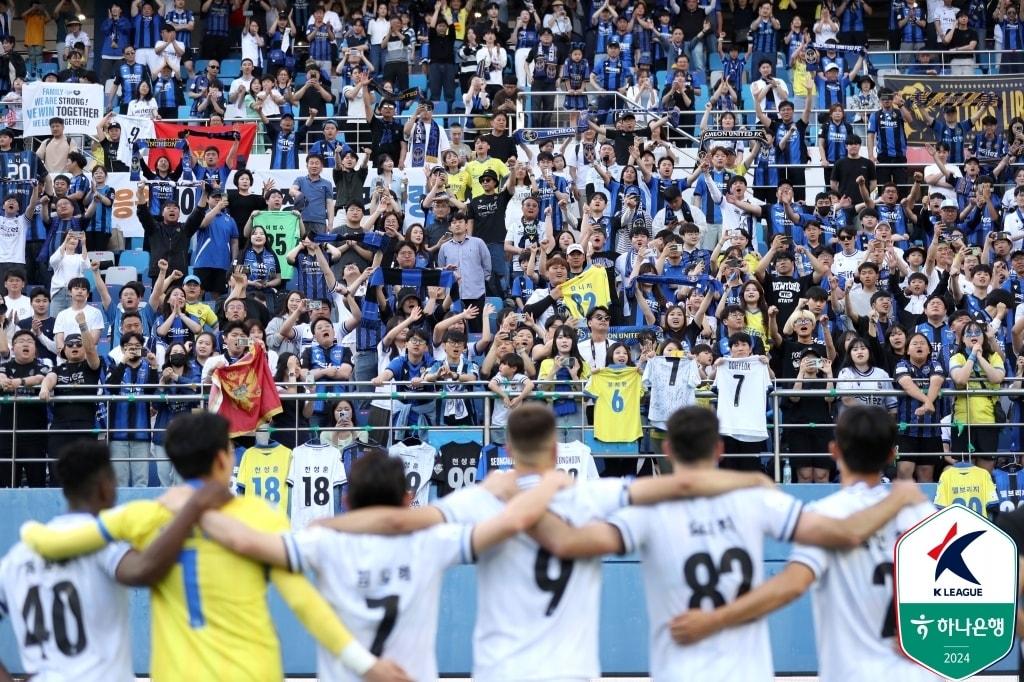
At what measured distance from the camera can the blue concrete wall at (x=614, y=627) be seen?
46.7 feet

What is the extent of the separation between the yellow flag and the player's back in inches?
410

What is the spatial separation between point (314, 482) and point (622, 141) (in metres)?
8.87

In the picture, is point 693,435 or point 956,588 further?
point 956,588

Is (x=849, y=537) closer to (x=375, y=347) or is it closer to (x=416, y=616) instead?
(x=416, y=616)

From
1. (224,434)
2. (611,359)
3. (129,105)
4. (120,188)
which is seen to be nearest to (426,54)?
(129,105)

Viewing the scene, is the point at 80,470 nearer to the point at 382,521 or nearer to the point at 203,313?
the point at 382,521

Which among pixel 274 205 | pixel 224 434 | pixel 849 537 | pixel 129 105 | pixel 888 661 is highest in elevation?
pixel 129 105

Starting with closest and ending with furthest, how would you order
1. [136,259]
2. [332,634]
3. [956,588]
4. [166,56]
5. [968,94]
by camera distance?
[332,634]
[956,588]
[136,259]
[968,94]
[166,56]

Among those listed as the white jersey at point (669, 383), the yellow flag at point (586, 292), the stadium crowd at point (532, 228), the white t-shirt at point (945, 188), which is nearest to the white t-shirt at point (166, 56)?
the stadium crowd at point (532, 228)

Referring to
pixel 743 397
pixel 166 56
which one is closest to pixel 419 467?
pixel 743 397

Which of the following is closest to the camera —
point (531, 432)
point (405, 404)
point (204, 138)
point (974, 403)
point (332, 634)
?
point (332, 634)

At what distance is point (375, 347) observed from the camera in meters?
16.3

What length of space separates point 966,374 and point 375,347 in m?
6.32

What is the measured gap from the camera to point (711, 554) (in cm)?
628
